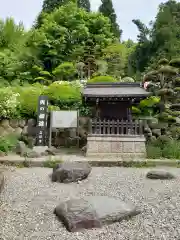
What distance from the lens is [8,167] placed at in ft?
21.4

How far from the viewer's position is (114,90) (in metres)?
8.86

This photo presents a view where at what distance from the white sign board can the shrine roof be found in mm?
994

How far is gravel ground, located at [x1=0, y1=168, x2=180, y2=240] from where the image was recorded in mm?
3018

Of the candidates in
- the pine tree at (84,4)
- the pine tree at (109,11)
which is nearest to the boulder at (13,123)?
the pine tree at (109,11)

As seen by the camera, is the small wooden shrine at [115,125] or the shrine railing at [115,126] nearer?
the small wooden shrine at [115,125]

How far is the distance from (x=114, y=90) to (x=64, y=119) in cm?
196

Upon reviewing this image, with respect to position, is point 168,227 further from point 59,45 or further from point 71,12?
point 71,12

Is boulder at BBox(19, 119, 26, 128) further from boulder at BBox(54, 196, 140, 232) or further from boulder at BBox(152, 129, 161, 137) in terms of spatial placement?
boulder at BBox(54, 196, 140, 232)

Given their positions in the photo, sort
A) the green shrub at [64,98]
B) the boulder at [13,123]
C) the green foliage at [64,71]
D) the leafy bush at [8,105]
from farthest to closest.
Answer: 1. the green foliage at [64,71]
2. the green shrub at [64,98]
3. the boulder at [13,123]
4. the leafy bush at [8,105]

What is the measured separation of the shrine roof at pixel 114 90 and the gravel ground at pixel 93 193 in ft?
8.84

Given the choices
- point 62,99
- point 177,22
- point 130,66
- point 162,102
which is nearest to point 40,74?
point 62,99

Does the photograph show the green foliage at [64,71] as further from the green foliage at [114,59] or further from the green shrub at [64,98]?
the green shrub at [64,98]

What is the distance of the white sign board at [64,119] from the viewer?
29.5ft

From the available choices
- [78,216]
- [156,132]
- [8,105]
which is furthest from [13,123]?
[78,216]
